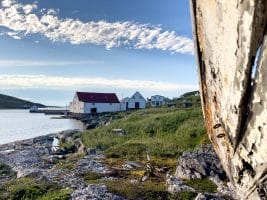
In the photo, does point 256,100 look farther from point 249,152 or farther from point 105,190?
point 105,190

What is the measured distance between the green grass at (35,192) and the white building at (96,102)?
95.2m

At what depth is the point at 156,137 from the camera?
4772cm

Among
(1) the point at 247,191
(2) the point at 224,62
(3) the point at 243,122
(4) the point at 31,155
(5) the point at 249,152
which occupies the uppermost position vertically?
(2) the point at 224,62

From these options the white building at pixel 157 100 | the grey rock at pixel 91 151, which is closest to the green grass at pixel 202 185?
the grey rock at pixel 91 151

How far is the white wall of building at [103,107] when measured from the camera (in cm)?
12131

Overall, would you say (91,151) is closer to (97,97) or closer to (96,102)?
(96,102)

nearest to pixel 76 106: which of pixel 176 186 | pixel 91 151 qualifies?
pixel 91 151

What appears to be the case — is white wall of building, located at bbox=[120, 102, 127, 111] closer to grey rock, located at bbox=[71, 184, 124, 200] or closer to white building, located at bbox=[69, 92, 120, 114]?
white building, located at bbox=[69, 92, 120, 114]

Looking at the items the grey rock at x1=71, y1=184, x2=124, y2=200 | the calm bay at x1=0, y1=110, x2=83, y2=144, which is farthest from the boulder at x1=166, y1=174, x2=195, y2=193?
the calm bay at x1=0, y1=110, x2=83, y2=144

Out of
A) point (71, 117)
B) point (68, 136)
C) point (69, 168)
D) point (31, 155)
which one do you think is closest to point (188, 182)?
point (69, 168)

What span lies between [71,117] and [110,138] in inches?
3128

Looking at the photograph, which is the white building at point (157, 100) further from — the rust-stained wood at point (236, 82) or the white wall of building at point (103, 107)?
the rust-stained wood at point (236, 82)

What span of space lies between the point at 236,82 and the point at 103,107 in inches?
4656

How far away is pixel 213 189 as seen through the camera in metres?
22.8
